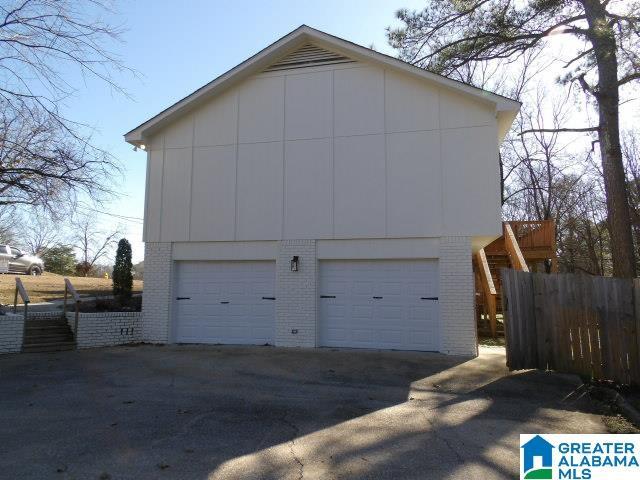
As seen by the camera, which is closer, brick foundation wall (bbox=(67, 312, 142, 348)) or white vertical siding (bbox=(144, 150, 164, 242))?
brick foundation wall (bbox=(67, 312, 142, 348))

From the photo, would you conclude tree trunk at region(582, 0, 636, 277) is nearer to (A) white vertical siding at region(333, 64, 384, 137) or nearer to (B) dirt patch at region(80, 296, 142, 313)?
(A) white vertical siding at region(333, 64, 384, 137)

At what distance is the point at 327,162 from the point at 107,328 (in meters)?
6.91

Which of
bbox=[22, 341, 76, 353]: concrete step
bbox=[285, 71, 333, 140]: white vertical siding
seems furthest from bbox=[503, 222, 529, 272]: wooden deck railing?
bbox=[22, 341, 76, 353]: concrete step

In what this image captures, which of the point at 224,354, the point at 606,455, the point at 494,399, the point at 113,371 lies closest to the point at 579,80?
the point at 494,399

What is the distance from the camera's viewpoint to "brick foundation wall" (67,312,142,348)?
Result: 38.3ft

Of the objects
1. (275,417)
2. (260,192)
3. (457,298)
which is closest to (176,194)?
(260,192)

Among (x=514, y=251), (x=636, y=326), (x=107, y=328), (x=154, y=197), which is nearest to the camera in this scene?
(x=636, y=326)

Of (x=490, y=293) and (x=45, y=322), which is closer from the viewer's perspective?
(x=45, y=322)

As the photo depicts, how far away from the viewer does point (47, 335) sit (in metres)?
11.4

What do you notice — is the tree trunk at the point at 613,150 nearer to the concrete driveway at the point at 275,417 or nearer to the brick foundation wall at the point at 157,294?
the concrete driveway at the point at 275,417

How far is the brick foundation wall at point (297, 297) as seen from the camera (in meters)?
11.4

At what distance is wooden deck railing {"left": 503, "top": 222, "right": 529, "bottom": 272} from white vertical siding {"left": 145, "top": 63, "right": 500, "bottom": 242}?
4.45 metres

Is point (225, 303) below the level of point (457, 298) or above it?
below

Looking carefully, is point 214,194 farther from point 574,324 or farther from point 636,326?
point 636,326
